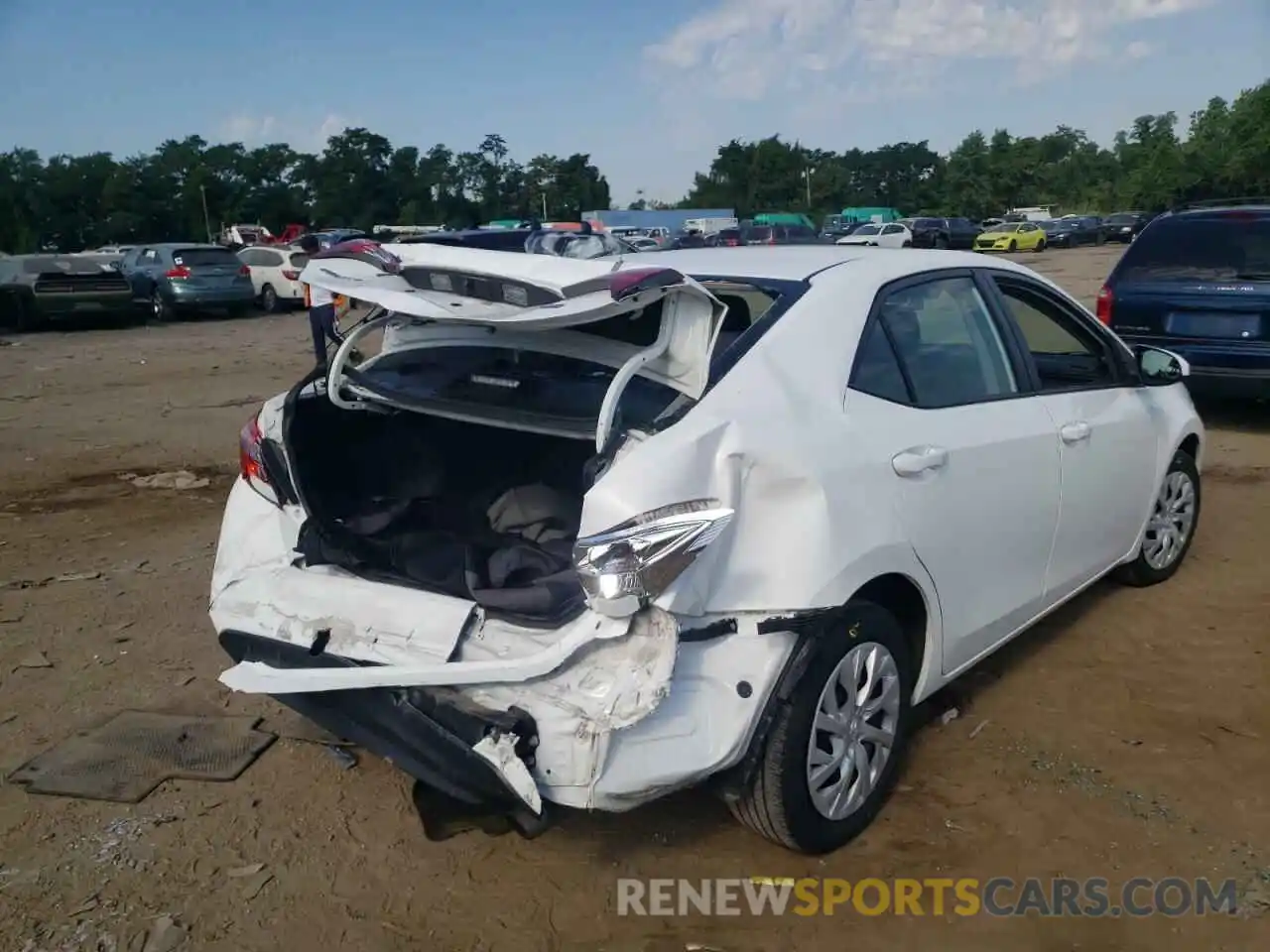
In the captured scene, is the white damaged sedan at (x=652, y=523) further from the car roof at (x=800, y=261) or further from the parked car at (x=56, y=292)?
the parked car at (x=56, y=292)

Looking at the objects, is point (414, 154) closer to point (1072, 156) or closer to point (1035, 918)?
point (1072, 156)

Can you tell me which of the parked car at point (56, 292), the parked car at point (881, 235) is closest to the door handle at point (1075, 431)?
the parked car at point (56, 292)

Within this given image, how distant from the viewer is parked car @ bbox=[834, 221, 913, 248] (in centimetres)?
3819

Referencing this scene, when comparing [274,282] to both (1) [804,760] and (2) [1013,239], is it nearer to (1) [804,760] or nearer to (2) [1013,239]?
(1) [804,760]

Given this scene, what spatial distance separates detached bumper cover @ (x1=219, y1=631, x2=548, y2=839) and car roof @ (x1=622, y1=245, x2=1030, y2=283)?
1.34 metres

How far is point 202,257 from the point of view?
74.3 feet

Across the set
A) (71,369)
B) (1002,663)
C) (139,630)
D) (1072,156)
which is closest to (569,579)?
(1002,663)

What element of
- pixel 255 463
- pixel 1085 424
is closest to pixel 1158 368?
pixel 1085 424

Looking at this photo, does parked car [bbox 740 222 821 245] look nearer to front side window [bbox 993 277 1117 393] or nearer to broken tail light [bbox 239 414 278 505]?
front side window [bbox 993 277 1117 393]

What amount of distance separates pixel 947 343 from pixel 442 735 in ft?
6.93

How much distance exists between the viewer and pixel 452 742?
2.64 meters

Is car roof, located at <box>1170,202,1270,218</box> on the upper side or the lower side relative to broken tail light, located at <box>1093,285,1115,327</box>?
upper

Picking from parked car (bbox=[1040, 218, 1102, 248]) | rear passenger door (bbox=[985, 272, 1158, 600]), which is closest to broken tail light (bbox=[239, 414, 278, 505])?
rear passenger door (bbox=[985, 272, 1158, 600])

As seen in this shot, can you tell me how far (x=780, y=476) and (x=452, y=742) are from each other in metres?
1.06
